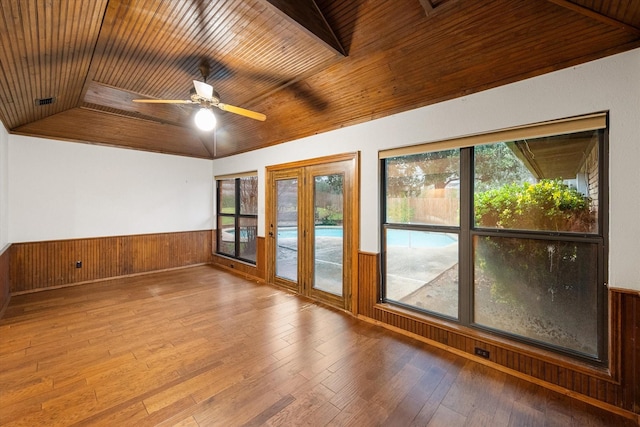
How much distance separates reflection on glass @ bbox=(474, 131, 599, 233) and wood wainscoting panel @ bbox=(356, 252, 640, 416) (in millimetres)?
661

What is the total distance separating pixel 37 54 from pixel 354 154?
3401 millimetres

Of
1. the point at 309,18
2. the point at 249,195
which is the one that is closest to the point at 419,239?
the point at 309,18

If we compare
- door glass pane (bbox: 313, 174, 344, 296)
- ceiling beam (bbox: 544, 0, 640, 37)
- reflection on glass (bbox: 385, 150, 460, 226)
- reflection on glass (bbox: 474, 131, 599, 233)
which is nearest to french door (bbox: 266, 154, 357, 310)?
door glass pane (bbox: 313, 174, 344, 296)

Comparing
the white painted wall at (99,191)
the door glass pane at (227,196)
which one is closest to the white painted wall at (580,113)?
the door glass pane at (227,196)

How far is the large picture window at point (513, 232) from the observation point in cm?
A: 223

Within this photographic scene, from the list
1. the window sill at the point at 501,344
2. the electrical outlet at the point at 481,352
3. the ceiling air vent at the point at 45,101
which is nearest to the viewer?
the window sill at the point at 501,344

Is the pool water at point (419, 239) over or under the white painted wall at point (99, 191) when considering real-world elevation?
under

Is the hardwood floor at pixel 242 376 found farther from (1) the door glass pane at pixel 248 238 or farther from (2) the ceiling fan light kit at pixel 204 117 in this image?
(2) the ceiling fan light kit at pixel 204 117

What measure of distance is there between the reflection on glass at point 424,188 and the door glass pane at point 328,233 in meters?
0.82

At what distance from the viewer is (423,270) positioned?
3.21 m

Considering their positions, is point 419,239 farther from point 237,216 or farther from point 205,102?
point 237,216

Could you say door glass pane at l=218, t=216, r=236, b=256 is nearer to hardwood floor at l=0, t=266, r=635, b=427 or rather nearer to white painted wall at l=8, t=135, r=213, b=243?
white painted wall at l=8, t=135, r=213, b=243

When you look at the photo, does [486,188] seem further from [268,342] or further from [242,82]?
[242,82]

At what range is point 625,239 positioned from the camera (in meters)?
2.00
